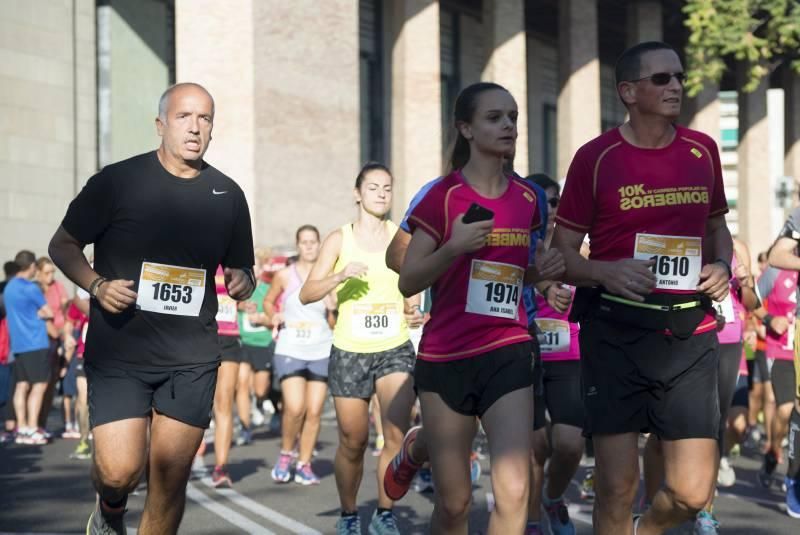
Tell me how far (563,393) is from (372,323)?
1274 mm

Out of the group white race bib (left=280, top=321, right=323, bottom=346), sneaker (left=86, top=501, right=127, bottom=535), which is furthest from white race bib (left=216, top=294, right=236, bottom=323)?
sneaker (left=86, top=501, right=127, bottom=535)

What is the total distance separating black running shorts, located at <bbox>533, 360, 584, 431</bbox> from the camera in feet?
26.6

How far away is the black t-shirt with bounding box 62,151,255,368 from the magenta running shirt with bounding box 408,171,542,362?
927 millimetres

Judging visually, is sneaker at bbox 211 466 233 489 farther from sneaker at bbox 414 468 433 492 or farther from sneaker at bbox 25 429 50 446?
sneaker at bbox 25 429 50 446

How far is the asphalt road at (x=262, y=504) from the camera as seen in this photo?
8.77 meters

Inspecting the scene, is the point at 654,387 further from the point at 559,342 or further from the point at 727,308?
the point at 727,308

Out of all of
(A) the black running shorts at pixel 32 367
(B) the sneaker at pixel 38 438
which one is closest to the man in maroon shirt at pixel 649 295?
(B) the sneaker at pixel 38 438

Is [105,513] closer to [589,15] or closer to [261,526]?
[261,526]

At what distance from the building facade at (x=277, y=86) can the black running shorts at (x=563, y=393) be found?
10.6 meters

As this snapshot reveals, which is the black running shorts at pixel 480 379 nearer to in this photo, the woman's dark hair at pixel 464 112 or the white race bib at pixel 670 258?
the white race bib at pixel 670 258

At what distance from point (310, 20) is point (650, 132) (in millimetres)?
16133

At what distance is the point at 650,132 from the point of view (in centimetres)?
582

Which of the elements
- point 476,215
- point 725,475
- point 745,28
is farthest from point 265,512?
point 745,28

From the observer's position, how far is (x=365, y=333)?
8.77 m
